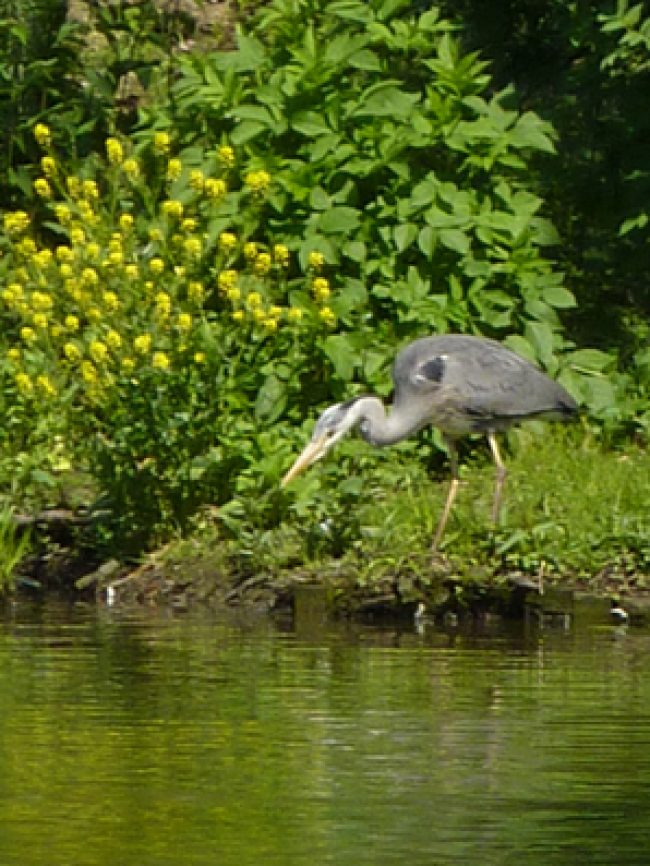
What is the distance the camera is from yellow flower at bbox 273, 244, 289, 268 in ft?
41.8

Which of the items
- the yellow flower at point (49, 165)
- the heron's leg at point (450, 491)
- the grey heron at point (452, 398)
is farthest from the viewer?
the yellow flower at point (49, 165)

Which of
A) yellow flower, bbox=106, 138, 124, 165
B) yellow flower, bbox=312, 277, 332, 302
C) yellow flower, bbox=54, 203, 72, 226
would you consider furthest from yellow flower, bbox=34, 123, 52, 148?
yellow flower, bbox=312, 277, 332, 302

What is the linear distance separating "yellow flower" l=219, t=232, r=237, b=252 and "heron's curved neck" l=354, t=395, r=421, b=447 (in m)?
1.07

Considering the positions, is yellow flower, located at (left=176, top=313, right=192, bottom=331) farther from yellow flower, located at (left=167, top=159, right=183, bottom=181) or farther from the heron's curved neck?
yellow flower, located at (left=167, top=159, right=183, bottom=181)

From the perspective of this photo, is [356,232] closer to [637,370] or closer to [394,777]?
[637,370]

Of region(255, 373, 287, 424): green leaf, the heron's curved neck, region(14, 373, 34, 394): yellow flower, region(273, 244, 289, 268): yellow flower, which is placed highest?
region(273, 244, 289, 268): yellow flower

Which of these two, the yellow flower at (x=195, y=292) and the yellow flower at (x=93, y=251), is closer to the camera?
the yellow flower at (x=195, y=292)

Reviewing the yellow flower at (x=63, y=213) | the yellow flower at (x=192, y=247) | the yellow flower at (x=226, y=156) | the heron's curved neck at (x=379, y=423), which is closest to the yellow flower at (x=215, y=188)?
the yellow flower at (x=226, y=156)

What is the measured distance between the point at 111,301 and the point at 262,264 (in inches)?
28.4

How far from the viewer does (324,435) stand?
11836 mm

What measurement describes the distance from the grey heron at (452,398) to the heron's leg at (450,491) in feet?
0.04

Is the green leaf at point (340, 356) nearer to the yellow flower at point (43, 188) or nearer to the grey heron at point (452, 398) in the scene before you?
the grey heron at point (452, 398)

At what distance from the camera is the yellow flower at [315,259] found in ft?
41.4

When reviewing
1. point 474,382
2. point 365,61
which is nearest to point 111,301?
point 474,382
